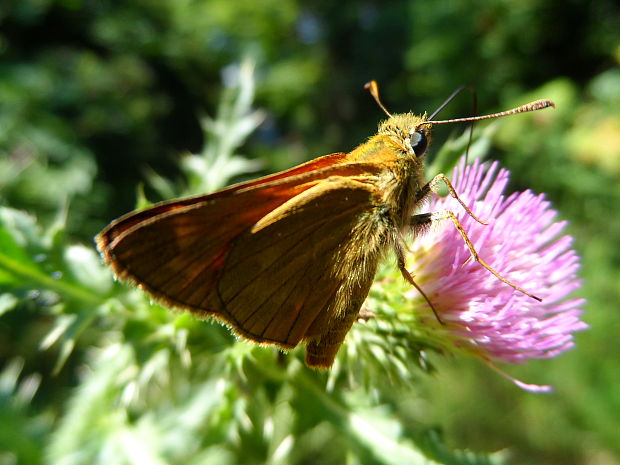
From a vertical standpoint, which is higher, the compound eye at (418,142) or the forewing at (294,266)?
the compound eye at (418,142)

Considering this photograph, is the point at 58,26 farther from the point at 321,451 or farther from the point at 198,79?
the point at 321,451

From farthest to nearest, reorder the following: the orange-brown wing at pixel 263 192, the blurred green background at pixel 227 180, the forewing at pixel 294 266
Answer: the blurred green background at pixel 227 180, the forewing at pixel 294 266, the orange-brown wing at pixel 263 192

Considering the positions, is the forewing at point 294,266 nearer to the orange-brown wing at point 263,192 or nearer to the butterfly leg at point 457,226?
the orange-brown wing at point 263,192

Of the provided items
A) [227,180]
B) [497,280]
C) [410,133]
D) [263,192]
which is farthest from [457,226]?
[227,180]

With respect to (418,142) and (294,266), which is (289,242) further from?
(418,142)

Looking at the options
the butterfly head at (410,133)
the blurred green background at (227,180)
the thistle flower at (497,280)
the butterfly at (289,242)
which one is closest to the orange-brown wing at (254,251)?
the butterfly at (289,242)

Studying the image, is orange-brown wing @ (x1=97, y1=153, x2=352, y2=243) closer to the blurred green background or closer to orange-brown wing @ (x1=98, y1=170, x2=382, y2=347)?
→ orange-brown wing @ (x1=98, y1=170, x2=382, y2=347)

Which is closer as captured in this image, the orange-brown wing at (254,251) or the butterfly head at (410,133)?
the orange-brown wing at (254,251)

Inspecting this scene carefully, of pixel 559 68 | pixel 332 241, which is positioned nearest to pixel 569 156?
pixel 559 68
